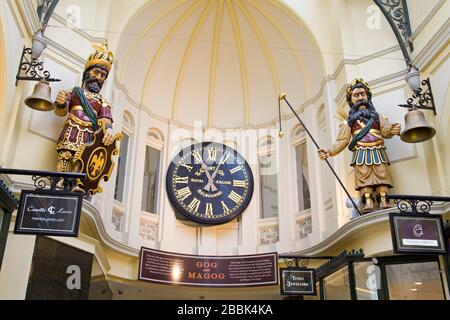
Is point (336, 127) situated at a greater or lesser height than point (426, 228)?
greater

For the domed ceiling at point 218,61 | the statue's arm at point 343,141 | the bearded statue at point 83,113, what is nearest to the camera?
the bearded statue at point 83,113

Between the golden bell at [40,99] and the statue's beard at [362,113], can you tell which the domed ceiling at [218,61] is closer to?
the statue's beard at [362,113]

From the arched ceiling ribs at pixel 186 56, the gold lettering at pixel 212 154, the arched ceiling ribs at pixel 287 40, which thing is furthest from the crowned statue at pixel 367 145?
the arched ceiling ribs at pixel 186 56

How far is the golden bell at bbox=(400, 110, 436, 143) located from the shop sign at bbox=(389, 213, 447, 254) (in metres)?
1.92

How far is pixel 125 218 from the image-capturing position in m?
10.4

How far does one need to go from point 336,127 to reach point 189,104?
12.0ft

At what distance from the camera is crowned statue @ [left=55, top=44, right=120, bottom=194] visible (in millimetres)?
7820

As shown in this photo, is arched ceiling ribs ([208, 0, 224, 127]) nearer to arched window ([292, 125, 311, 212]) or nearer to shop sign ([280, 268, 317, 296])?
arched window ([292, 125, 311, 212])

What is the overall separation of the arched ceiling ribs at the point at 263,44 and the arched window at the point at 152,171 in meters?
2.87

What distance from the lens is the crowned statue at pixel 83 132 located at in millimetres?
7820

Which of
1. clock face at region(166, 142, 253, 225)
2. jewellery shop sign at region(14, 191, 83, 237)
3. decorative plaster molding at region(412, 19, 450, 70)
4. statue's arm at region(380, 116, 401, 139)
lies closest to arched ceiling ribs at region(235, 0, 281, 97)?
clock face at region(166, 142, 253, 225)
